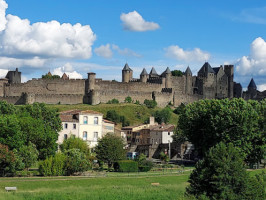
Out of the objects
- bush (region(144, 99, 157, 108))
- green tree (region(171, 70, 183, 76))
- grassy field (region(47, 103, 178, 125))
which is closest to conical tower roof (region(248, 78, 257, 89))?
green tree (region(171, 70, 183, 76))

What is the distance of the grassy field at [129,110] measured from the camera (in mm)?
110312

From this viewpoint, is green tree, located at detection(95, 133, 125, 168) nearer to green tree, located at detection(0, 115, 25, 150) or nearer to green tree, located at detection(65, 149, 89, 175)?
green tree, located at detection(65, 149, 89, 175)

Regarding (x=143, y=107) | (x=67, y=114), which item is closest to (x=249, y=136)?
(x=67, y=114)

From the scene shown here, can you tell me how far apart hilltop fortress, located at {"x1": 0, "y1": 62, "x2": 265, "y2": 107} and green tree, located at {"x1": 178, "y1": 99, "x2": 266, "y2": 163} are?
60785 millimetres

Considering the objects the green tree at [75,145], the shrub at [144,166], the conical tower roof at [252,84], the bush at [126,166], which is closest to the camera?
the bush at [126,166]

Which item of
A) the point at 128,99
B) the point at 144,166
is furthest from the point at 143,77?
the point at 144,166

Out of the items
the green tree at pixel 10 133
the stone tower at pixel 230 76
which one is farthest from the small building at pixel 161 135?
the stone tower at pixel 230 76

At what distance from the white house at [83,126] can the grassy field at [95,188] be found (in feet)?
97.0

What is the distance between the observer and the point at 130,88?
13112cm

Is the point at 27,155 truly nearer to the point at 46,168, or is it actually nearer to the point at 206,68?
the point at 46,168

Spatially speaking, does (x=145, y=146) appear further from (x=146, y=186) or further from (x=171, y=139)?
(x=146, y=186)

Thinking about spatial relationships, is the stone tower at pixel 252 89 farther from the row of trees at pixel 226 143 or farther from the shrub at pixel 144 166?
the shrub at pixel 144 166

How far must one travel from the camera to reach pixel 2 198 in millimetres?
32031

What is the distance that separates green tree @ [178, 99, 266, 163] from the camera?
55.7 meters
